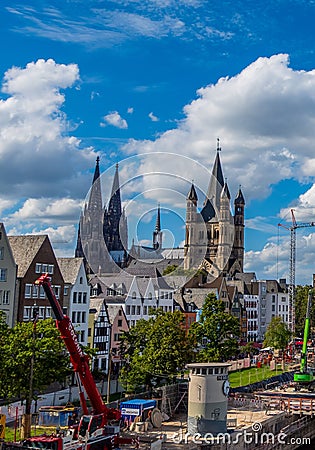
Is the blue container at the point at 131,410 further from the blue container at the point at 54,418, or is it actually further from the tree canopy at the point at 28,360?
the tree canopy at the point at 28,360

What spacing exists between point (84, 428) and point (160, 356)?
986 inches

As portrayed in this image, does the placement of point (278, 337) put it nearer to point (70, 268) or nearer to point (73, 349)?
point (70, 268)

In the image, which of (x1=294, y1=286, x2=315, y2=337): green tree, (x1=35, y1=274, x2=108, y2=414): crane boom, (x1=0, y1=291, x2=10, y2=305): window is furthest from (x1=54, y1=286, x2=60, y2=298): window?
(x1=294, y1=286, x2=315, y2=337): green tree

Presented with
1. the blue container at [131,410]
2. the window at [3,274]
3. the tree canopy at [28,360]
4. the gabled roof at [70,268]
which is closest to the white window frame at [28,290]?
the window at [3,274]

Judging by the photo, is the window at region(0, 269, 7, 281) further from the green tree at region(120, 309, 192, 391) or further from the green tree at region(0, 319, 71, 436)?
the green tree at region(0, 319, 71, 436)

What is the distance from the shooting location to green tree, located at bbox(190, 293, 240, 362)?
69.2 meters

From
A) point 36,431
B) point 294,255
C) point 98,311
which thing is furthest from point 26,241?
point 294,255

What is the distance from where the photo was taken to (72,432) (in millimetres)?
34344

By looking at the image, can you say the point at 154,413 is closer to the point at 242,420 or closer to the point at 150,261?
the point at 242,420

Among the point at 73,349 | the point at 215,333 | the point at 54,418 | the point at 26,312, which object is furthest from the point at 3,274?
the point at 73,349

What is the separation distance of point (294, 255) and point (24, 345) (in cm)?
10730

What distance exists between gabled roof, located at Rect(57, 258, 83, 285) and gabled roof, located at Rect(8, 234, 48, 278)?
7.45 metres

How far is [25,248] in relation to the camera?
70.4m

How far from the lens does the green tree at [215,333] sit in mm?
69188
